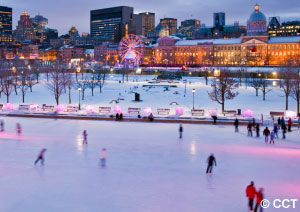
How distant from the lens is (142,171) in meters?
17.0

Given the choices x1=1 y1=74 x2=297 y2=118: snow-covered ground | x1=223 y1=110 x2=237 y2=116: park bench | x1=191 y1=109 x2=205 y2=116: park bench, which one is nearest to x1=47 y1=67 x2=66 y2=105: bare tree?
x1=1 y1=74 x2=297 y2=118: snow-covered ground

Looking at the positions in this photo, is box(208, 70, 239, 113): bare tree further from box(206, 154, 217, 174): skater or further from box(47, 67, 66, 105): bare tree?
box(206, 154, 217, 174): skater

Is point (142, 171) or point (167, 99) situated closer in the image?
point (142, 171)

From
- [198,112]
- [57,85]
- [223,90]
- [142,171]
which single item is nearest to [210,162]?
[142,171]

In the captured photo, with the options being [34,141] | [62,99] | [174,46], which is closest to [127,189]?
[34,141]

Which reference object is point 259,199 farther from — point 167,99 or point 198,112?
point 167,99

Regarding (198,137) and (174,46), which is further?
(174,46)

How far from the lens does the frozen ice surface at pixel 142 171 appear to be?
13.4 metres

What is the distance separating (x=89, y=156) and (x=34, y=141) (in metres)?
5.56

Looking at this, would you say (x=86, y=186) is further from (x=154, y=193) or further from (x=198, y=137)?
(x=198, y=137)

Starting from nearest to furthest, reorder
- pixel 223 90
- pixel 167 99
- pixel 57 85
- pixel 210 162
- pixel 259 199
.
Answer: pixel 259 199 → pixel 210 162 → pixel 223 90 → pixel 57 85 → pixel 167 99

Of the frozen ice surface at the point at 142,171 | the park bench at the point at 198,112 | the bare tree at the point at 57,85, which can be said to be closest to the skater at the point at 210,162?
the frozen ice surface at the point at 142,171

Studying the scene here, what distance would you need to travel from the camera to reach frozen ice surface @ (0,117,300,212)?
13383mm

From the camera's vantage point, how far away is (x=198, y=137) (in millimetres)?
25203
